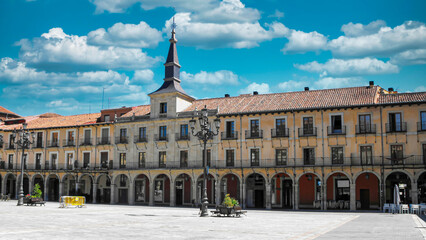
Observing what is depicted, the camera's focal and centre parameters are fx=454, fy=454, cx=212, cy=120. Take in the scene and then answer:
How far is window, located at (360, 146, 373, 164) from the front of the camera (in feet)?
124

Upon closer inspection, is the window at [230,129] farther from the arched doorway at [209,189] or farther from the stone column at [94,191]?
the stone column at [94,191]

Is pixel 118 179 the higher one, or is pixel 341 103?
pixel 341 103

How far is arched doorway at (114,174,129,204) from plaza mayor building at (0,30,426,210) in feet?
0.36

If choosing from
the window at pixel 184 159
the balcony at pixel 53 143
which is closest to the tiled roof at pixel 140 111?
the window at pixel 184 159

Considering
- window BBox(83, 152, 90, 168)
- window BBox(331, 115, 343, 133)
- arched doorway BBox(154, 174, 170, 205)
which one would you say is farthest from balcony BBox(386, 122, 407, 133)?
window BBox(83, 152, 90, 168)

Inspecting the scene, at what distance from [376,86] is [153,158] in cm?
2309

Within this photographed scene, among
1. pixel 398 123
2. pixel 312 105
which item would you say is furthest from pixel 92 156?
pixel 398 123

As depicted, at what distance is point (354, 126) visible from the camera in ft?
127

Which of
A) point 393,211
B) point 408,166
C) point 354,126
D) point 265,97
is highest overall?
point 265,97

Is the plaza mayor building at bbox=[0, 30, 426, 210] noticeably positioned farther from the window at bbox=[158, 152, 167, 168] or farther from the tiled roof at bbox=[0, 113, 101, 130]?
the tiled roof at bbox=[0, 113, 101, 130]

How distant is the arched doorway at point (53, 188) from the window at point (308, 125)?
32.0 metres

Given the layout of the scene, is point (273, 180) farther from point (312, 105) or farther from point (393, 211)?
point (393, 211)

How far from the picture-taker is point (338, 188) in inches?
1572

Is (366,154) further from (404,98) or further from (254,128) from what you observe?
(254,128)
